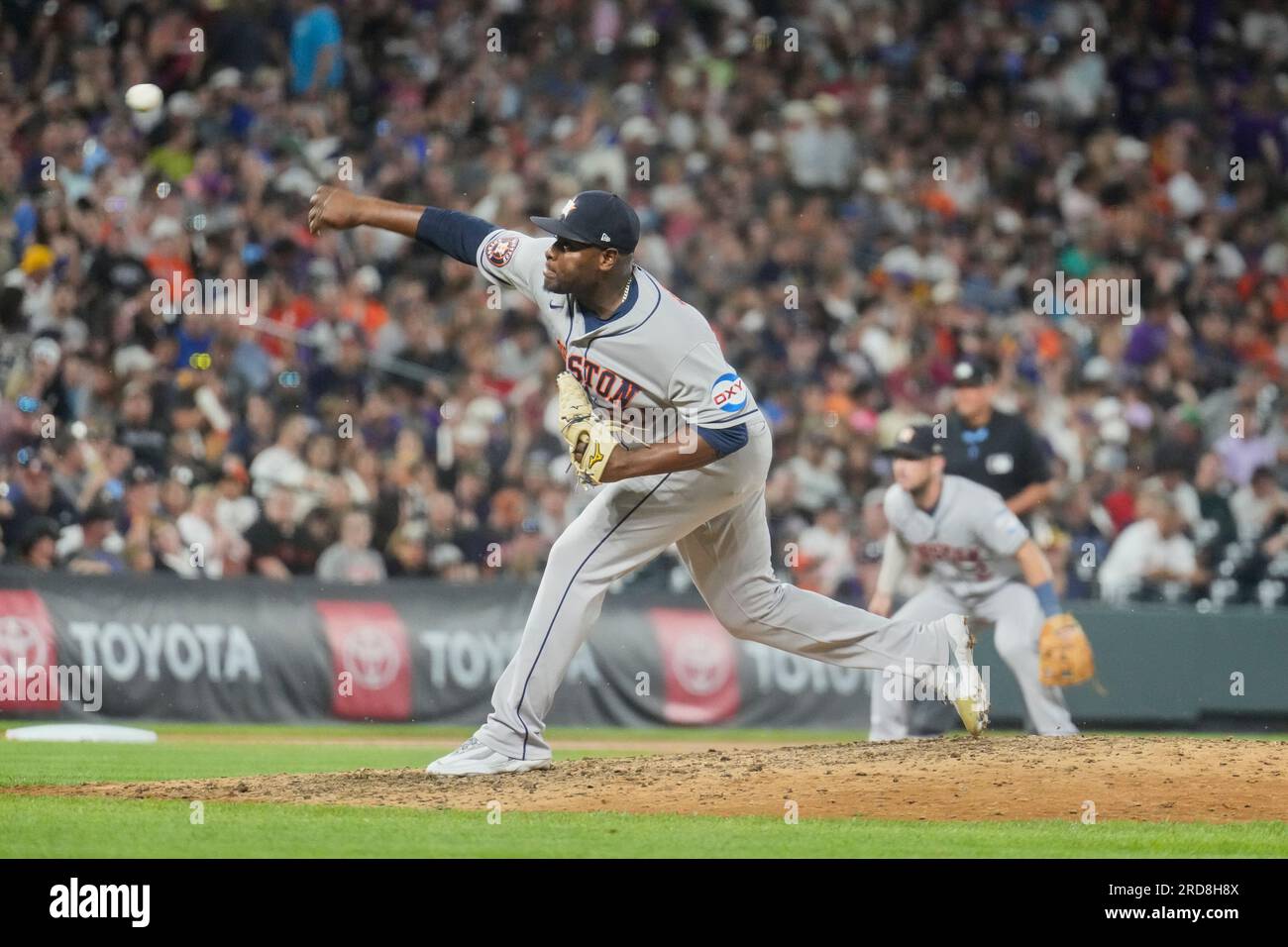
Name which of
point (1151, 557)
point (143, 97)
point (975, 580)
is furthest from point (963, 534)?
point (143, 97)

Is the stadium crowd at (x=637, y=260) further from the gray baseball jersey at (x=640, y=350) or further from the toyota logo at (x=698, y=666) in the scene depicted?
the gray baseball jersey at (x=640, y=350)

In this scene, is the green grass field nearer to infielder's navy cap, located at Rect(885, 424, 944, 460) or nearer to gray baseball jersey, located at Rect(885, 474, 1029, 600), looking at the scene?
gray baseball jersey, located at Rect(885, 474, 1029, 600)

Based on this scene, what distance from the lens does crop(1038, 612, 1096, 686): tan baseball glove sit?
10.4 meters

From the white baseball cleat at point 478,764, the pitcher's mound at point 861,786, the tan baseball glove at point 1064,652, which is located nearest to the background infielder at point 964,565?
the tan baseball glove at point 1064,652

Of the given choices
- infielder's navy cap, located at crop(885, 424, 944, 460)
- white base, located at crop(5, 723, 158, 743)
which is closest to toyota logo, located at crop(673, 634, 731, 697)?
infielder's navy cap, located at crop(885, 424, 944, 460)

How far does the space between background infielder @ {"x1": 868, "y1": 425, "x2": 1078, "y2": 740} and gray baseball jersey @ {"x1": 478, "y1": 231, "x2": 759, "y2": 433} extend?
387 cm

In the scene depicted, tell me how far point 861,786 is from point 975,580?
3977 millimetres

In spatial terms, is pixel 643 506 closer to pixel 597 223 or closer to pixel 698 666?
pixel 597 223

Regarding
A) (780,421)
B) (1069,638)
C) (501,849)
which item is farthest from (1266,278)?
(501,849)

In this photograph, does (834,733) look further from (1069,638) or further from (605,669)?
(1069,638)

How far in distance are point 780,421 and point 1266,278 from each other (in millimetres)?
6511

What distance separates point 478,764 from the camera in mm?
8109

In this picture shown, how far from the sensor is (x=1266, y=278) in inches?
803

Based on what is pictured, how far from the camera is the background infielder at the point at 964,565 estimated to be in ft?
37.4
